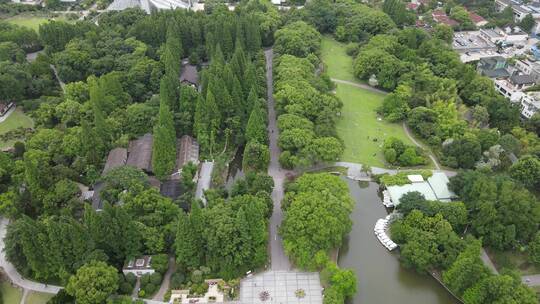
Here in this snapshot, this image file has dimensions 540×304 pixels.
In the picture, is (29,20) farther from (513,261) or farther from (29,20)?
(513,261)

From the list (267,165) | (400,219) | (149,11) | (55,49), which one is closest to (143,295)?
(267,165)

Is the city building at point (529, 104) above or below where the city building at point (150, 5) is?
below

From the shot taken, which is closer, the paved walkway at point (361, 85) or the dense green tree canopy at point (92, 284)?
the dense green tree canopy at point (92, 284)

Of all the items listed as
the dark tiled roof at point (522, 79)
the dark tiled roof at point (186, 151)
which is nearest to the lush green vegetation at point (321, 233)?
the dark tiled roof at point (186, 151)

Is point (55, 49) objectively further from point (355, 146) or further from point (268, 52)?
point (355, 146)

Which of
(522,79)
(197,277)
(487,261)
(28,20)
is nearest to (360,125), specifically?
(487,261)

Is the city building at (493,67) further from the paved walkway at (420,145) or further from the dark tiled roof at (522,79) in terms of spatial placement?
the paved walkway at (420,145)
